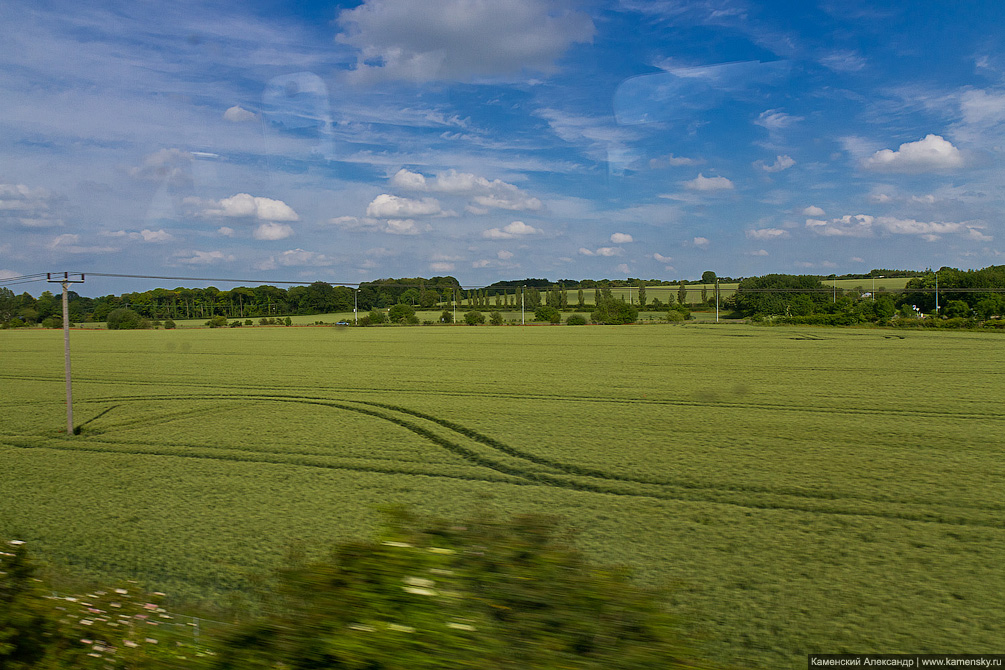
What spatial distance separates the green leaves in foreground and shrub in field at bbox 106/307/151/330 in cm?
8418

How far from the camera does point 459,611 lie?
8.69 ft

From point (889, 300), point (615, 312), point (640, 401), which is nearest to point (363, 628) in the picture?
point (640, 401)

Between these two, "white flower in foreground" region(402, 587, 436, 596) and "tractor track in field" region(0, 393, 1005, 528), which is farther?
"tractor track in field" region(0, 393, 1005, 528)

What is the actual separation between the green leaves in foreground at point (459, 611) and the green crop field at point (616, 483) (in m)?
0.96

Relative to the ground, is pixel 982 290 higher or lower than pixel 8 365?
higher

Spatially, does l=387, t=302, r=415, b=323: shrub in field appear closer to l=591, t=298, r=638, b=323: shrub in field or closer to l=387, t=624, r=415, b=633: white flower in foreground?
l=591, t=298, r=638, b=323: shrub in field

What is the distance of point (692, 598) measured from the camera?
18.4 feet

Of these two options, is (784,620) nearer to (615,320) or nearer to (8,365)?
(8,365)

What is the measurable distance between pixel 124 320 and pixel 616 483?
80545mm

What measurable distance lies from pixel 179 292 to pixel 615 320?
2202 inches

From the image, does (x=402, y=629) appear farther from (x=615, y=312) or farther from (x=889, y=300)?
(x=615, y=312)

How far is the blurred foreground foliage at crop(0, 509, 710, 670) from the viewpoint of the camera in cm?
253

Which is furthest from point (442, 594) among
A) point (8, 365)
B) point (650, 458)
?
point (8, 365)

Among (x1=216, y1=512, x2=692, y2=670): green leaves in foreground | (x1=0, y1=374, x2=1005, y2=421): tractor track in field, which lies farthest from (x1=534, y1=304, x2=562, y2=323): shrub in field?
(x1=216, y1=512, x2=692, y2=670): green leaves in foreground
